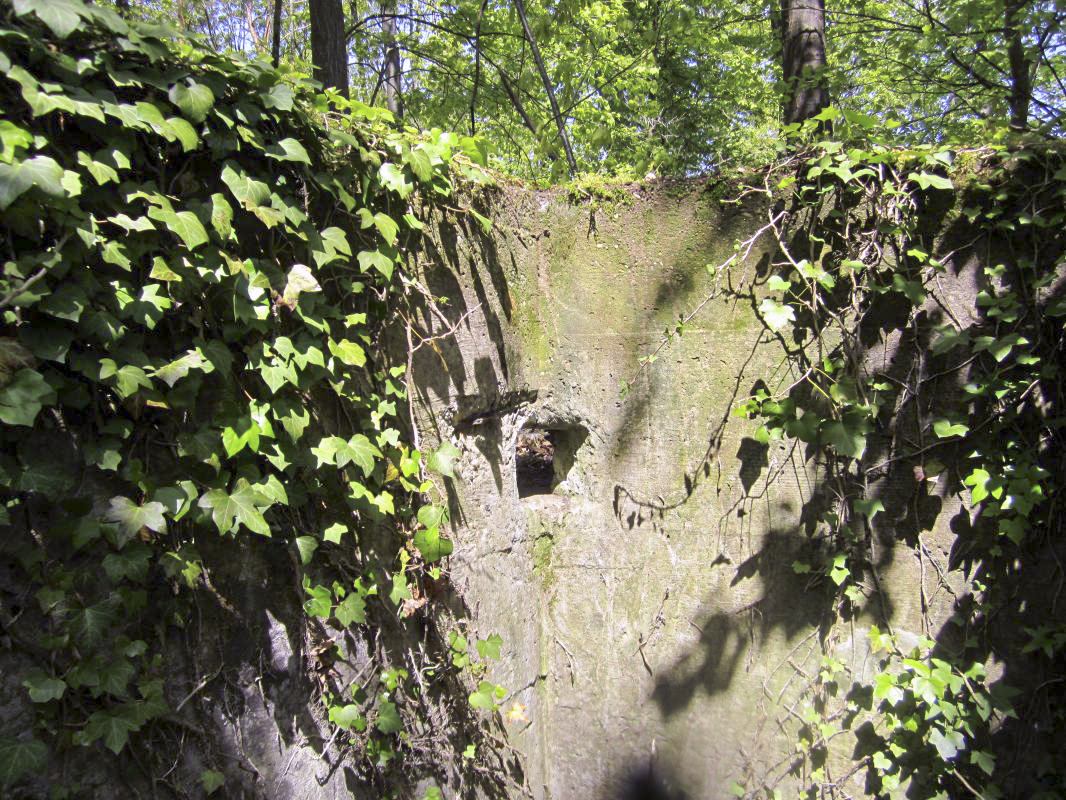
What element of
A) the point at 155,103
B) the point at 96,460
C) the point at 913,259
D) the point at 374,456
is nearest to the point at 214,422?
the point at 96,460

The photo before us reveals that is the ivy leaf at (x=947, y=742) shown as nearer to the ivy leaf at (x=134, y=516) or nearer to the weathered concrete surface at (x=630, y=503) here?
the weathered concrete surface at (x=630, y=503)

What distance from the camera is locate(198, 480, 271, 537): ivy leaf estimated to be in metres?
1.61

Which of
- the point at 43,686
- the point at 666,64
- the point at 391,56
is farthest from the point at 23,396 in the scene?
the point at 666,64

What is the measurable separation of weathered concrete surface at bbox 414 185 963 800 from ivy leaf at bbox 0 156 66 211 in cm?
133

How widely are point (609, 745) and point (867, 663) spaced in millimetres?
1314

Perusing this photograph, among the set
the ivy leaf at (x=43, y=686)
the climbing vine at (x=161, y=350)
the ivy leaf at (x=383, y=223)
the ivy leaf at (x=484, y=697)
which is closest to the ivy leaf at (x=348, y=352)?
the climbing vine at (x=161, y=350)

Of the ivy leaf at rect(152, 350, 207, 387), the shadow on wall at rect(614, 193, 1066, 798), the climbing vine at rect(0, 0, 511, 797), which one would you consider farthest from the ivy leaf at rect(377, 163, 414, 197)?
the shadow on wall at rect(614, 193, 1066, 798)

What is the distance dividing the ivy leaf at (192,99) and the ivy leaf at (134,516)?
1003mm

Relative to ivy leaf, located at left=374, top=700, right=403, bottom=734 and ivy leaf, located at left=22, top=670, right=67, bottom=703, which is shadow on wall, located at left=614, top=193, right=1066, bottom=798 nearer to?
ivy leaf, located at left=374, top=700, right=403, bottom=734

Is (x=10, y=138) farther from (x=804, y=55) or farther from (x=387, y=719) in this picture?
(x=804, y=55)

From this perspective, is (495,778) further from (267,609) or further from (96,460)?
(96,460)

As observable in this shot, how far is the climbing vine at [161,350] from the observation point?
4.41 feet

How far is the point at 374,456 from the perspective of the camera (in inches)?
82.9

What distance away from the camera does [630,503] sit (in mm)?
2961
